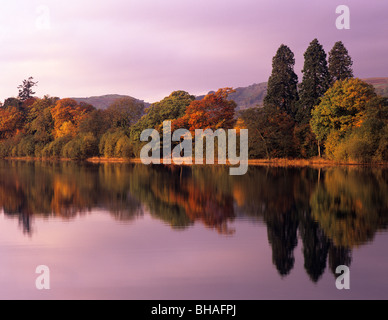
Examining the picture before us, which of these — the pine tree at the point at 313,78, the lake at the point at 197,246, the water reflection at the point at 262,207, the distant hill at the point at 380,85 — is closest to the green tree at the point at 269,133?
the pine tree at the point at 313,78

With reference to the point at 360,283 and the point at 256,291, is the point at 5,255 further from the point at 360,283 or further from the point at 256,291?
the point at 360,283

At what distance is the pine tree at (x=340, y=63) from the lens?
1949 inches

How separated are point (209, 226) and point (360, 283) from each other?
5516 millimetres

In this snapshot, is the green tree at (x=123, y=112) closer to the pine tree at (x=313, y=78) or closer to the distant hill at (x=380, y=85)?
the pine tree at (x=313, y=78)

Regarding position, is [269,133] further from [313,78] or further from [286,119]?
[313,78]

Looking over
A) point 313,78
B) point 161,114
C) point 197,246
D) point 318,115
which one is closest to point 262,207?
point 197,246

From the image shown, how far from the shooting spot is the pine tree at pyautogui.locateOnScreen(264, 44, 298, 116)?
1998 inches

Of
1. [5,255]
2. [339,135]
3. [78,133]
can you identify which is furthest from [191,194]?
[78,133]

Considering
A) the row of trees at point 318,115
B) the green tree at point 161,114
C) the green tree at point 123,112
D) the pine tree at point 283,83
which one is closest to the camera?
the row of trees at point 318,115

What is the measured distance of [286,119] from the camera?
46.9m

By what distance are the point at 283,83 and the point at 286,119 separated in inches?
236

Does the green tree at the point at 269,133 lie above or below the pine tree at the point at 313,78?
below

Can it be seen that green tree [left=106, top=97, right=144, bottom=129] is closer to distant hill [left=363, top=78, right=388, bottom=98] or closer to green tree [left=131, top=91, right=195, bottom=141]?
green tree [left=131, top=91, right=195, bottom=141]

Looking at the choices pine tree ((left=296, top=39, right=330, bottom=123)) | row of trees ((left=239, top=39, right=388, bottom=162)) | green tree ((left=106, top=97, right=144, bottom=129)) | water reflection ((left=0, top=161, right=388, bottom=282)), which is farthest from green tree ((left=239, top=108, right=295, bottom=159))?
green tree ((left=106, top=97, right=144, bottom=129))
